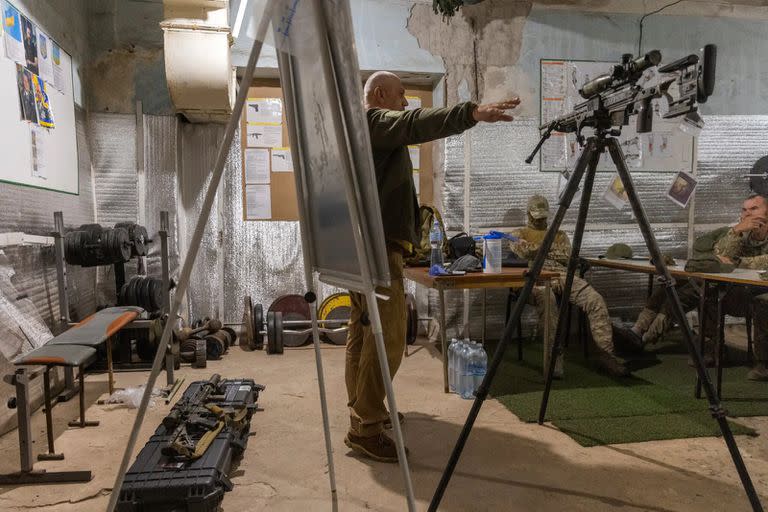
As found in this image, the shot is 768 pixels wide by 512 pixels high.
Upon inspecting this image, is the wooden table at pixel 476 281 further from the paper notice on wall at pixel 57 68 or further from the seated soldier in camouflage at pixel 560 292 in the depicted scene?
the paper notice on wall at pixel 57 68

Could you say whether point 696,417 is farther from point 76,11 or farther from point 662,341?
point 76,11

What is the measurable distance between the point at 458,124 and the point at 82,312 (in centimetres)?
348

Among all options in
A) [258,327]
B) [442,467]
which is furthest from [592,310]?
[258,327]

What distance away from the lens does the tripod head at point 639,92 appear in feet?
4.69

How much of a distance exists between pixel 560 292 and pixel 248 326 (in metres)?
2.57

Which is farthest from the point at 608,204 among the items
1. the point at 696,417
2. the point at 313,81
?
the point at 313,81

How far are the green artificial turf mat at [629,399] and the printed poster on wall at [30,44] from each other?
345 centimetres

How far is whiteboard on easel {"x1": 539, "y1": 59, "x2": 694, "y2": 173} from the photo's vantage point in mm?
4664

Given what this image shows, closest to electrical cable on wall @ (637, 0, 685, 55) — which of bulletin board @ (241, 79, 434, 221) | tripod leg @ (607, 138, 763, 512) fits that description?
bulletin board @ (241, 79, 434, 221)

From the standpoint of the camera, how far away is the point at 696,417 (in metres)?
2.74

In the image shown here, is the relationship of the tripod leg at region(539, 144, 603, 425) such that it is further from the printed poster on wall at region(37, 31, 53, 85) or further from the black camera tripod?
the printed poster on wall at region(37, 31, 53, 85)

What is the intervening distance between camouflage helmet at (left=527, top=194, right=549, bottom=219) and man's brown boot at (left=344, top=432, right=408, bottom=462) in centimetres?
265

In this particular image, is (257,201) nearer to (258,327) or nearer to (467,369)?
(258,327)

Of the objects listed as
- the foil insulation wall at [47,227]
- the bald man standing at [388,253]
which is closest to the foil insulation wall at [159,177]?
the foil insulation wall at [47,227]
